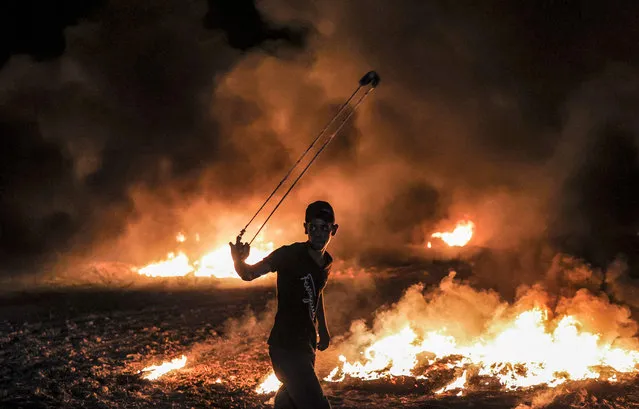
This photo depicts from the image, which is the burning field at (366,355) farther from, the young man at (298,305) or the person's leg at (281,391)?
the young man at (298,305)

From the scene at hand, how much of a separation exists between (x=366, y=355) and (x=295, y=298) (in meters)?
4.15

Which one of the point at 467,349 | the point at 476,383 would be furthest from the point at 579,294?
the point at 476,383

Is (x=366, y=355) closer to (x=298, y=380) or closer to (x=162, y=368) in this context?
(x=162, y=368)

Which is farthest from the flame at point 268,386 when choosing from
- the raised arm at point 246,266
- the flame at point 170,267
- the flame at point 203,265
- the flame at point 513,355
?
the flame at point 170,267

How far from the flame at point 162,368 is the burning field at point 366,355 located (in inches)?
1.5

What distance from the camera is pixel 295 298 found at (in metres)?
3.66

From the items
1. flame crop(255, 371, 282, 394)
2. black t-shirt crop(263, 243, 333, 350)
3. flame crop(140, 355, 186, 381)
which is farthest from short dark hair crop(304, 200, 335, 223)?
flame crop(140, 355, 186, 381)

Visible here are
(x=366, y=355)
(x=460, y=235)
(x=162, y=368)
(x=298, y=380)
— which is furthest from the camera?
(x=460, y=235)

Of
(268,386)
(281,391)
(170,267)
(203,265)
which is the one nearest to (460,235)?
(203,265)

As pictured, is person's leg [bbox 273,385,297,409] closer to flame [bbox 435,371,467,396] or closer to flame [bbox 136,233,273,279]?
flame [bbox 435,371,467,396]

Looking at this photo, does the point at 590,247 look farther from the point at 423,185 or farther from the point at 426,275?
the point at 423,185

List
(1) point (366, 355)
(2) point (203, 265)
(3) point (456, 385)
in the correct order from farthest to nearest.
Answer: (2) point (203, 265) < (1) point (366, 355) < (3) point (456, 385)

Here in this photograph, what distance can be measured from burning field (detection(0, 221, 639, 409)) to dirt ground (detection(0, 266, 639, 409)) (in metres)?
0.02

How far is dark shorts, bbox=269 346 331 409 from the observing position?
346 cm
